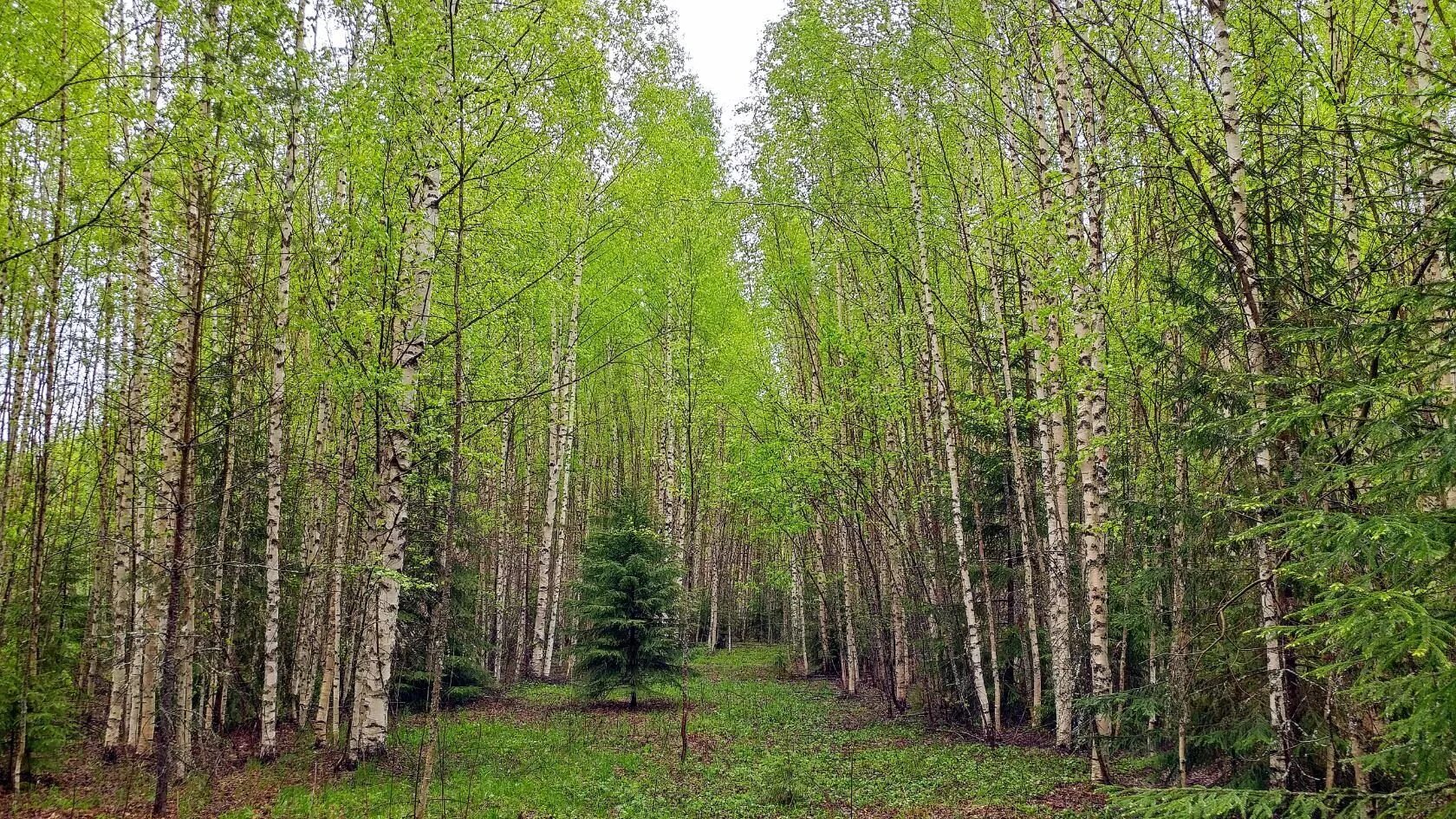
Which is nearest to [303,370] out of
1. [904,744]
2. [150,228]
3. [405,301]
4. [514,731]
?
[150,228]

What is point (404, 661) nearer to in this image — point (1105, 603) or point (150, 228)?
point (150, 228)

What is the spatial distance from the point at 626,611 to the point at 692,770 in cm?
454

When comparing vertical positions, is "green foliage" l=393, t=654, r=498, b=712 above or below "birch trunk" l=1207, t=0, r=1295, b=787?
below

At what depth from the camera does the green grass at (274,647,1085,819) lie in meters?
7.22

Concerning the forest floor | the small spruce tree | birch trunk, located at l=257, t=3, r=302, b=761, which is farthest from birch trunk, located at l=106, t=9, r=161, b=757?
the small spruce tree

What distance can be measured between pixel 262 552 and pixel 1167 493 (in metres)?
12.4

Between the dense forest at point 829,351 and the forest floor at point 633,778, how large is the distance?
53cm

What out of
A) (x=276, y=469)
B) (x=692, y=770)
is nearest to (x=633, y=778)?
(x=692, y=770)

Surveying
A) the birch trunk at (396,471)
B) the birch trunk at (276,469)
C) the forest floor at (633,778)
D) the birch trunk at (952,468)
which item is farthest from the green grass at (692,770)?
the birch trunk at (276,469)

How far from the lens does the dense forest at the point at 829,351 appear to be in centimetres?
396

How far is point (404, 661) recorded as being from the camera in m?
12.3

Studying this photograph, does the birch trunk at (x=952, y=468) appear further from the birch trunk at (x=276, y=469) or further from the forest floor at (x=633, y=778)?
the birch trunk at (x=276, y=469)

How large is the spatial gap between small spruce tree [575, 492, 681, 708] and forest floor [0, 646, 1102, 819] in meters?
1.20

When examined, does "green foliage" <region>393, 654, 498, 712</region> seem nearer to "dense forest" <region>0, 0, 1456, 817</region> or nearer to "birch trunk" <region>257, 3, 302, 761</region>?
"dense forest" <region>0, 0, 1456, 817</region>
